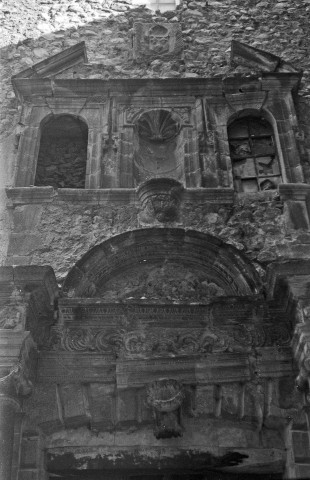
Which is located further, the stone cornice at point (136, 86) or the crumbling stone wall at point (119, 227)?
the stone cornice at point (136, 86)

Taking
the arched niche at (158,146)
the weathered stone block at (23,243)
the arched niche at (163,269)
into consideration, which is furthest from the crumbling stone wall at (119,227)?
the arched niche at (158,146)

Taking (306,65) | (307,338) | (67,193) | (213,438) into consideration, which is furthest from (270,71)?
(213,438)

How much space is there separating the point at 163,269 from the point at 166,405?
1648 mm

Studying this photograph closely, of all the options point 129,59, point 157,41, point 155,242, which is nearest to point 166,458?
point 155,242

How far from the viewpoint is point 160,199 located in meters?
7.50

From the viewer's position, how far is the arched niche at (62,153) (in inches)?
324

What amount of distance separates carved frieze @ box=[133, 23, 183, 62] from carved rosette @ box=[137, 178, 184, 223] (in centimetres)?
257

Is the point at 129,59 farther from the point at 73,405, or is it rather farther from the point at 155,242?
the point at 73,405

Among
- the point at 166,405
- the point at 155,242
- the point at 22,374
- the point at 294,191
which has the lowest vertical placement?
the point at 166,405

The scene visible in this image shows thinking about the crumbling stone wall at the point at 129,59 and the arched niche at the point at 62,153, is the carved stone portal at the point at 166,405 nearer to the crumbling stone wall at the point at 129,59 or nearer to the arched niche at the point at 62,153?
the crumbling stone wall at the point at 129,59

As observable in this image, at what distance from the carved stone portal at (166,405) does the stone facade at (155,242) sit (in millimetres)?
17

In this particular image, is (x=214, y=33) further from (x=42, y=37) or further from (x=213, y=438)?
(x=213, y=438)

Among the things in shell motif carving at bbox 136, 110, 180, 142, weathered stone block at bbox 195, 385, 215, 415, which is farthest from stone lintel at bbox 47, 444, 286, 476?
shell motif carving at bbox 136, 110, 180, 142

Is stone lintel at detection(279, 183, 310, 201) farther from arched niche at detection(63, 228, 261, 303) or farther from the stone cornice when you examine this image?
the stone cornice
